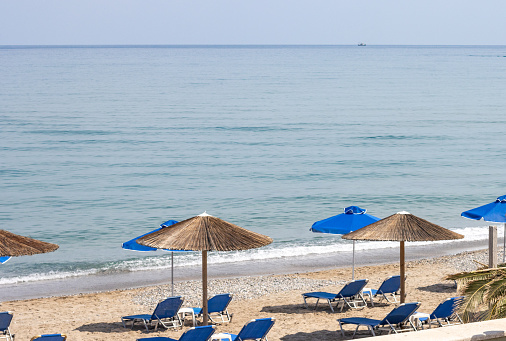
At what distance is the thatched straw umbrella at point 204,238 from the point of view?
8.71 metres

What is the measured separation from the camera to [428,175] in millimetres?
31797

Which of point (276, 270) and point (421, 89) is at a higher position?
point (421, 89)

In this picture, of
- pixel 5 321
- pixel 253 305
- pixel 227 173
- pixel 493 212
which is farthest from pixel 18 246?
pixel 227 173

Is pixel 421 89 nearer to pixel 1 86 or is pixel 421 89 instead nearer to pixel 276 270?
pixel 1 86

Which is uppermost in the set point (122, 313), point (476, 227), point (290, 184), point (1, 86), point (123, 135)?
point (1, 86)

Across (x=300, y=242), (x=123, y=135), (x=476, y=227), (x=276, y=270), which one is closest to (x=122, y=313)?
(x=276, y=270)

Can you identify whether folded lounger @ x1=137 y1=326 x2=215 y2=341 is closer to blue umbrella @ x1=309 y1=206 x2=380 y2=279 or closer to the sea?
the sea

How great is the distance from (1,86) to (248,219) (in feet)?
186

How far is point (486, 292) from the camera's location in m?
6.61

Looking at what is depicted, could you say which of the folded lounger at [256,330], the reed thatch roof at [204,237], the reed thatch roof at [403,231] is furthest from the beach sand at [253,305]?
Result: the reed thatch roof at [204,237]

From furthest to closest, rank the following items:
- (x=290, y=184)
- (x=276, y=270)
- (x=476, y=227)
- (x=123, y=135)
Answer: (x=123, y=135)
(x=290, y=184)
(x=476, y=227)
(x=276, y=270)

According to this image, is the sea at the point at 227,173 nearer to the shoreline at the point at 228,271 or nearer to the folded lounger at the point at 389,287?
the shoreline at the point at 228,271

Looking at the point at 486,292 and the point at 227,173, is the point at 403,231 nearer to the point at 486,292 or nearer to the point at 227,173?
the point at 486,292

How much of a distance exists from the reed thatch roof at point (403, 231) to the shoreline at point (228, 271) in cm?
624
